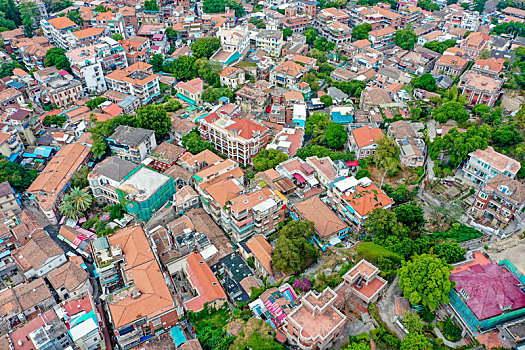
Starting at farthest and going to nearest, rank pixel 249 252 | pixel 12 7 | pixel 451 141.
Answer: pixel 12 7
pixel 451 141
pixel 249 252

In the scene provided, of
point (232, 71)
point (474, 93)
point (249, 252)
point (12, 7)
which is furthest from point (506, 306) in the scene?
point (12, 7)

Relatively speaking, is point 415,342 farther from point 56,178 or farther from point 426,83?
point 426,83

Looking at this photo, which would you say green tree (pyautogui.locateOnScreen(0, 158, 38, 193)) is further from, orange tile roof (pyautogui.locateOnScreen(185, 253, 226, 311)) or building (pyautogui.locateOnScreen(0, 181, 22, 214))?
orange tile roof (pyautogui.locateOnScreen(185, 253, 226, 311))

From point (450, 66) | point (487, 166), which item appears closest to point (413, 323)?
point (487, 166)

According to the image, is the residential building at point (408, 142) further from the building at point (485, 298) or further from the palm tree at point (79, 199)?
the palm tree at point (79, 199)

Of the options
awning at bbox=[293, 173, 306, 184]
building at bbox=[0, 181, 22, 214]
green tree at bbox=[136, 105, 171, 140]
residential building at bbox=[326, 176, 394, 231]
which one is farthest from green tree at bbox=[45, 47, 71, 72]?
A: residential building at bbox=[326, 176, 394, 231]

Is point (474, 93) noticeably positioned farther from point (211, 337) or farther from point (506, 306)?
point (211, 337)

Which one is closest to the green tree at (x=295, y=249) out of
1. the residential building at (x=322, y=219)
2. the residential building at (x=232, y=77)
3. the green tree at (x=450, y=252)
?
the residential building at (x=322, y=219)
